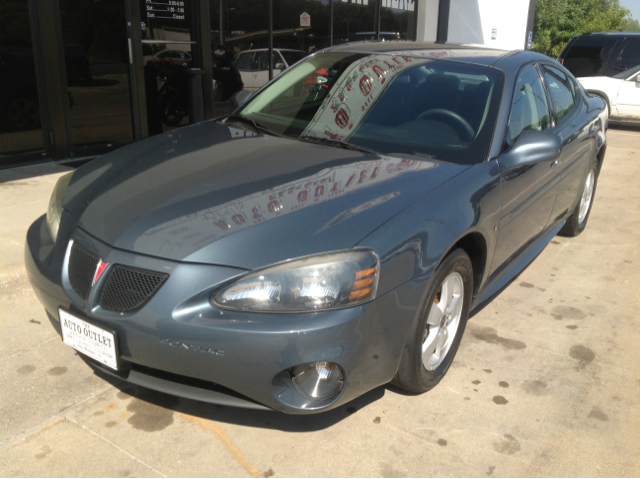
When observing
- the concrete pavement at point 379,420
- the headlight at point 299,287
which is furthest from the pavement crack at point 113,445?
the headlight at point 299,287

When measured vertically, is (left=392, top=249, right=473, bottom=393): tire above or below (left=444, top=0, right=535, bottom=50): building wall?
below

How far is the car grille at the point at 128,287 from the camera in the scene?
2386 millimetres

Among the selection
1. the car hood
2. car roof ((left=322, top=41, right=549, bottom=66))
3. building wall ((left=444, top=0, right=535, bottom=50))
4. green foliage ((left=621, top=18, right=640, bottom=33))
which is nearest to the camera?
the car hood

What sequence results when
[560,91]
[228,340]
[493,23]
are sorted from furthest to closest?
[493,23] < [560,91] < [228,340]

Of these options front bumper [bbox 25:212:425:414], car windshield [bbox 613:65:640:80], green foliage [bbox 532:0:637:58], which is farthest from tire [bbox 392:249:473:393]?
green foliage [bbox 532:0:637:58]

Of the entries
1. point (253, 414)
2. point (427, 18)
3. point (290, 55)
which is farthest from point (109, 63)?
point (427, 18)

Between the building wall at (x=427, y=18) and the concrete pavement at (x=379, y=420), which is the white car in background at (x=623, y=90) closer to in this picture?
the building wall at (x=427, y=18)

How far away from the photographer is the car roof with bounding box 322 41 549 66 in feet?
12.6

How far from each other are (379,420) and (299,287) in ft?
3.02

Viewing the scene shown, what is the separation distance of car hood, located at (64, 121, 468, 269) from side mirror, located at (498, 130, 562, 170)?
408 mm

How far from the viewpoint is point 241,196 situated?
8.89 feet

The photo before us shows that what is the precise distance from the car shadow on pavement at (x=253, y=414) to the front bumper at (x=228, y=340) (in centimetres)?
41

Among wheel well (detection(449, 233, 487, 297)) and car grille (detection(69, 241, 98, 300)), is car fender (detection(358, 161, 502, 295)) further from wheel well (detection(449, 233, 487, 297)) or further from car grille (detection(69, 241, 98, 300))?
car grille (detection(69, 241, 98, 300))

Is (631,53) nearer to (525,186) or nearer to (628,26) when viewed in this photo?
(525,186)
